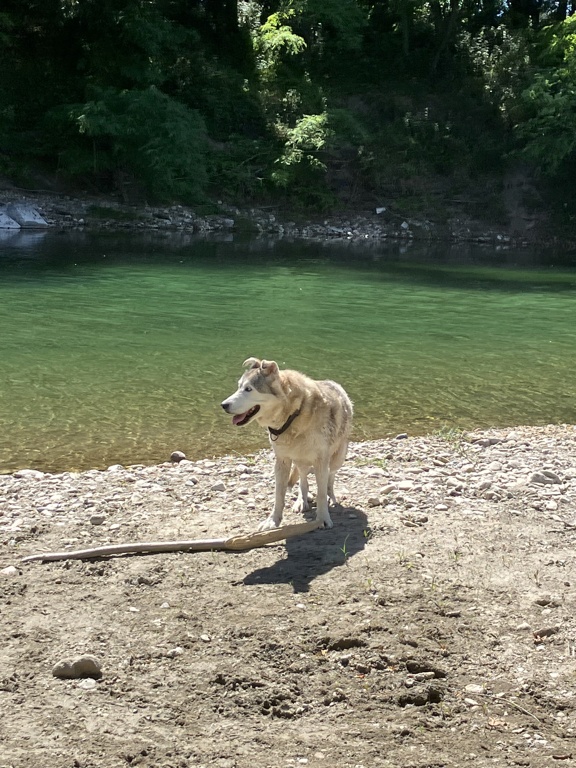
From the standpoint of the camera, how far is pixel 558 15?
165 feet

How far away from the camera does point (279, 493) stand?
681 centimetres

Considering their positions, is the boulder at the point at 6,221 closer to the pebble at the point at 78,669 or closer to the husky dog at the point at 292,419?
the husky dog at the point at 292,419

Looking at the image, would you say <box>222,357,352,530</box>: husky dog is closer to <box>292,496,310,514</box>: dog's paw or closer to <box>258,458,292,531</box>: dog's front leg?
<box>258,458,292,531</box>: dog's front leg

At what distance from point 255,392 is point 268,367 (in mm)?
214

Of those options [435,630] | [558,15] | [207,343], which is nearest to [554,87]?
[558,15]

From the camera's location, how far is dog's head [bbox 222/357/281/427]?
623 cm

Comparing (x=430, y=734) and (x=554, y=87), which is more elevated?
(x=554, y=87)

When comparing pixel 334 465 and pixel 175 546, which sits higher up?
pixel 334 465

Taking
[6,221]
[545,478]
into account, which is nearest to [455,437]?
[545,478]

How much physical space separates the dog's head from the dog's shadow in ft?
3.45

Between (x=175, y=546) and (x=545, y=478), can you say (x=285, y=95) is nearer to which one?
(x=545, y=478)

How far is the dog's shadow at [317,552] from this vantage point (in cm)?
580

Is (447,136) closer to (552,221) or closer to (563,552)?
(552,221)

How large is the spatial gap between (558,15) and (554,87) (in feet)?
41.6
